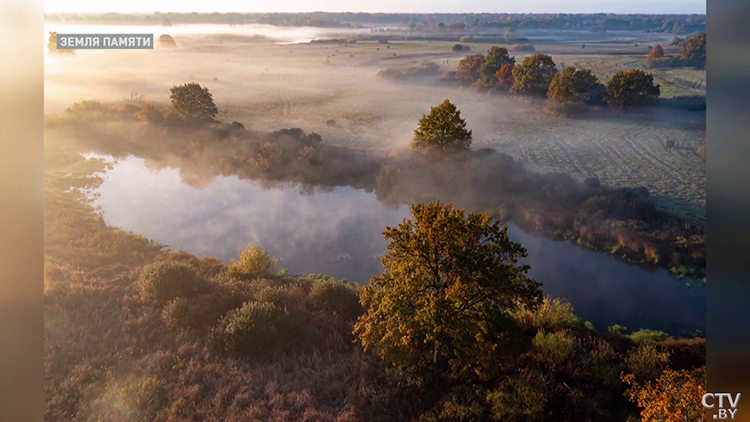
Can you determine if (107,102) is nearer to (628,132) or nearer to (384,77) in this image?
(384,77)

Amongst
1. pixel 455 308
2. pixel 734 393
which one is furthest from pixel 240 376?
pixel 734 393

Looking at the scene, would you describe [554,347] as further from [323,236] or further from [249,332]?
[323,236]

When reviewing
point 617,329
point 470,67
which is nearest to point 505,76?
point 470,67

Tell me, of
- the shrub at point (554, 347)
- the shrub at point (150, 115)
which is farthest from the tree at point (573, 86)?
the shrub at point (150, 115)

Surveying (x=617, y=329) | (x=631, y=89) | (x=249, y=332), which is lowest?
(x=617, y=329)

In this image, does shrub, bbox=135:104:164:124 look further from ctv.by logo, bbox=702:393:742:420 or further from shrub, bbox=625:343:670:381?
ctv.by logo, bbox=702:393:742:420

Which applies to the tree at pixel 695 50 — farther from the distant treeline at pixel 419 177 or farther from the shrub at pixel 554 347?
the shrub at pixel 554 347
